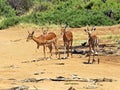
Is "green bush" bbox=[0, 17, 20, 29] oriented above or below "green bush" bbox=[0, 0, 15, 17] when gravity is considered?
below

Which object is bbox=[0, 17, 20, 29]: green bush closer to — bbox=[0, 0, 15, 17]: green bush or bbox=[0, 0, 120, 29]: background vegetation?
bbox=[0, 0, 120, 29]: background vegetation

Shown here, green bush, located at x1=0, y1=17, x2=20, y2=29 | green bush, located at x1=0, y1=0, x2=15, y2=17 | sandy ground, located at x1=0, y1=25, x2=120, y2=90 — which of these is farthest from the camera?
green bush, located at x1=0, y1=0, x2=15, y2=17

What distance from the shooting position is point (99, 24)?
40938 mm

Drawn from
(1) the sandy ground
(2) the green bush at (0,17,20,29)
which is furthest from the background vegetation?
(1) the sandy ground

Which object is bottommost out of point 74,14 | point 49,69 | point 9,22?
point 49,69

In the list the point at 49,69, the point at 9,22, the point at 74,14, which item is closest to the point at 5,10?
the point at 9,22

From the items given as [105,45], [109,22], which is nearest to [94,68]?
[105,45]

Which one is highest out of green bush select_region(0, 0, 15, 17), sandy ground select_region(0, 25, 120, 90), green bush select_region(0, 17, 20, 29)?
green bush select_region(0, 0, 15, 17)

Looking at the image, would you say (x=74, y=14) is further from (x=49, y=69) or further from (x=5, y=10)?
(x=49, y=69)

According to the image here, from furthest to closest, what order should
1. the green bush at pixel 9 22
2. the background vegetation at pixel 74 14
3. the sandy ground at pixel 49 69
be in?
the green bush at pixel 9 22 < the background vegetation at pixel 74 14 < the sandy ground at pixel 49 69

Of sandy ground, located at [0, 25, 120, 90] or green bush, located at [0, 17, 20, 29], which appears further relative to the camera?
green bush, located at [0, 17, 20, 29]

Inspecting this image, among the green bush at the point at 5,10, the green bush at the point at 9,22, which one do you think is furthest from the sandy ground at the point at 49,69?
the green bush at the point at 5,10

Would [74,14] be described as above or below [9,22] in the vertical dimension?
above

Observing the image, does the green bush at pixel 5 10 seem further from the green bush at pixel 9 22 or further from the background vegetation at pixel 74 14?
the green bush at pixel 9 22
